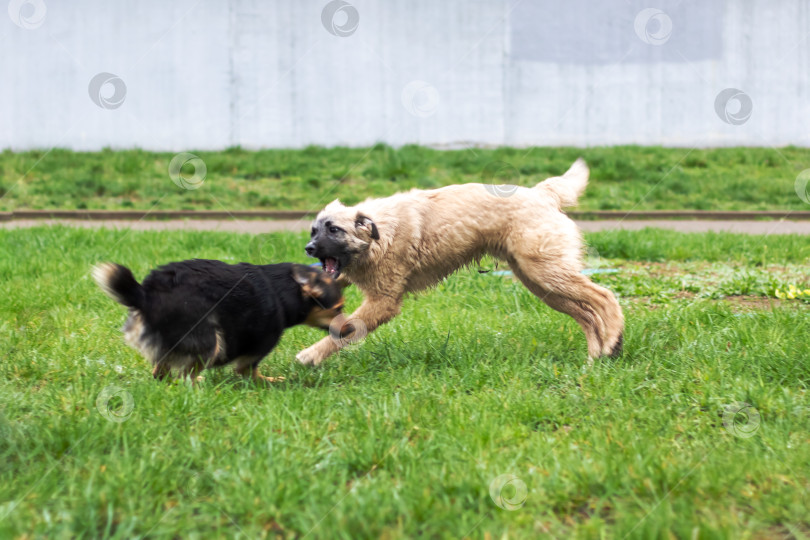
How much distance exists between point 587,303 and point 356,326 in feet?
4.61

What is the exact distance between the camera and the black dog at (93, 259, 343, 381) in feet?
11.4

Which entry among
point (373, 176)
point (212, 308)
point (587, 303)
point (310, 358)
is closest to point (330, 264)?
point (310, 358)

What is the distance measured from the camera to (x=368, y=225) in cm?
441

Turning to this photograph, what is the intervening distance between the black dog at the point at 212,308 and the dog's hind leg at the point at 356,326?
0.15 metres

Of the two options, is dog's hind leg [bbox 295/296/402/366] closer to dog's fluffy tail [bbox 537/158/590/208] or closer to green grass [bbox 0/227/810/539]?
green grass [bbox 0/227/810/539]

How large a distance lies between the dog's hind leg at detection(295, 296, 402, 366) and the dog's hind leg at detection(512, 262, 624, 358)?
2.74 feet

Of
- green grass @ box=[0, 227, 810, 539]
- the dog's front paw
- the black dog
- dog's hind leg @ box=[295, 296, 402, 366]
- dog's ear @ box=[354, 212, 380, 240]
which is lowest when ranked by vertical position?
green grass @ box=[0, 227, 810, 539]

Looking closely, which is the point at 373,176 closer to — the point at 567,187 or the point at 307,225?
the point at 307,225

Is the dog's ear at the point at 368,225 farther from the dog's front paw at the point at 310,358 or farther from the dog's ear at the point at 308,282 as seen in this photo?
the dog's front paw at the point at 310,358

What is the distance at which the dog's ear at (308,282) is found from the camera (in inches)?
161

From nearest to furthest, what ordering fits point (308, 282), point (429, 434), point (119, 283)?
1. point (429, 434)
2. point (119, 283)
3. point (308, 282)

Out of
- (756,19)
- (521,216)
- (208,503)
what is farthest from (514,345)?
(756,19)

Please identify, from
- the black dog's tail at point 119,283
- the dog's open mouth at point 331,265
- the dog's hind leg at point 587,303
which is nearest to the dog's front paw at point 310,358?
the dog's open mouth at point 331,265

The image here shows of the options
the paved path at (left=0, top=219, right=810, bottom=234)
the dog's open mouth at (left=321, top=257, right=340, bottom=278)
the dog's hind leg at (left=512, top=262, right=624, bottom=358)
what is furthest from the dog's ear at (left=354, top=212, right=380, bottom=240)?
the paved path at (left=0, top=219, right=810, bottom=234)
